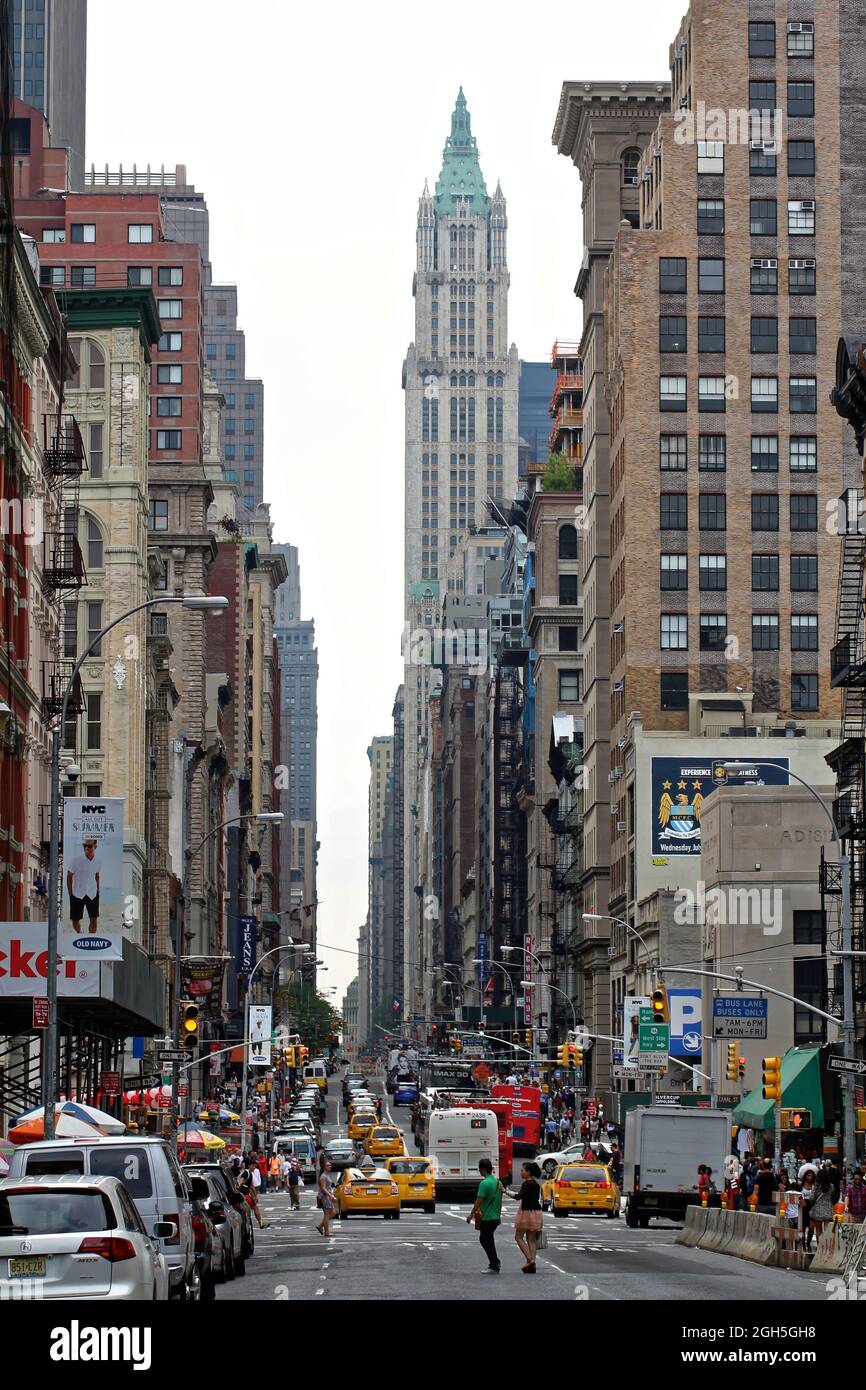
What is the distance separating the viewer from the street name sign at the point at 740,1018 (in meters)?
59.1

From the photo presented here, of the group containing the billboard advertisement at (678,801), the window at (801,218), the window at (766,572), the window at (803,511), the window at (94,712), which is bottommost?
the billboard advertisement at (678,801)

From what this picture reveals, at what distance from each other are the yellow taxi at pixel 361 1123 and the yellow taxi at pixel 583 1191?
4361 cm

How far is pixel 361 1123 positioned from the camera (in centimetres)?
11406

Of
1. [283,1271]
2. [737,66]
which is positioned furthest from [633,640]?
[283,1271]

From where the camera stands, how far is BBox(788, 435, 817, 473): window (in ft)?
352

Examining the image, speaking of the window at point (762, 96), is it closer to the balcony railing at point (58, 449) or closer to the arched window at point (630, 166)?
the arched window at point (630, 166)

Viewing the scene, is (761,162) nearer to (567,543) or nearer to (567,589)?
(567,543)

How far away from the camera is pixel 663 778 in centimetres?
10231

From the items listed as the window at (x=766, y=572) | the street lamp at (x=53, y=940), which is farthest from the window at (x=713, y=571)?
the street lamp at (x=53, y=940)

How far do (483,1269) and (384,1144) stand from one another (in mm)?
58133

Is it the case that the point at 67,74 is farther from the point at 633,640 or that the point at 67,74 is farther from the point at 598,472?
the point at 633,640

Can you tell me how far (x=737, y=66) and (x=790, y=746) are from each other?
3270 cm

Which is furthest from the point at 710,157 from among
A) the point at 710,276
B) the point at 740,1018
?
the point at 740,1018
